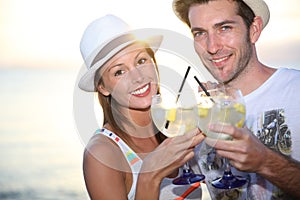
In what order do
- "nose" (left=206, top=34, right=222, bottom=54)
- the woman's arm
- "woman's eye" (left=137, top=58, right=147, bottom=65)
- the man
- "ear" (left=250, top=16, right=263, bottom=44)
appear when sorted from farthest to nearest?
1. "ear" (left=250, top=16, right=263, bottom=44)
2. "nose" (left=206, top=34, right=222, bottom=54)
3. "woman's eye" (left=137, top=58, right=147, bottom=65)
4. the man
5. the woman's arm

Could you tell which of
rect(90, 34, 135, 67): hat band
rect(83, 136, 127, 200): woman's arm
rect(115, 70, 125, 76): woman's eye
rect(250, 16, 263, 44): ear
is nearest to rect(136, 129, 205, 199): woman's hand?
rect(83, 136, 127, 200): woman's arm

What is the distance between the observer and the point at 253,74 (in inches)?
126

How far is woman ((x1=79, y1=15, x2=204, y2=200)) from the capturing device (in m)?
2.58

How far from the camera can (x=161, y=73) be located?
10.3 feet

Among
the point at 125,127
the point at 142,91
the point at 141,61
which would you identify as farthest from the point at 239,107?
the point at 125,127

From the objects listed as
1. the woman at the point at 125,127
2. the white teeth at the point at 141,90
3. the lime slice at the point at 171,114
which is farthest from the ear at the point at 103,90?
the lime slice at the point at 171,114

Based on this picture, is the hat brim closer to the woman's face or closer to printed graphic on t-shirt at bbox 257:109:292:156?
the woman's face

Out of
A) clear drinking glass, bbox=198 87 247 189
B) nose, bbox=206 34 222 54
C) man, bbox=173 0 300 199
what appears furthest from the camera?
nose, bbox=206 34 222 54

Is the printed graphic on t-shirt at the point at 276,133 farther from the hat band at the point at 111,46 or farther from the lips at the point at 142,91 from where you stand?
the hat band at the point at 111,46

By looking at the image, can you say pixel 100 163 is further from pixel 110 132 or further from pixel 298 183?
pixel 298 183

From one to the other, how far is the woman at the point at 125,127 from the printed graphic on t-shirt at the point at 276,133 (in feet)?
1.78

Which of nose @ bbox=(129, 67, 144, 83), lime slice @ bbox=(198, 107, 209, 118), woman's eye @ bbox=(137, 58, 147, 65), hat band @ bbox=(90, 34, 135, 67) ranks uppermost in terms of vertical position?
hat band @ bbox=(90, 34, 135, 67)

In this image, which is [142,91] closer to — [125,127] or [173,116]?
[125,127]

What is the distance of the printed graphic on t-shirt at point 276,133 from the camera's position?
9.58ft
